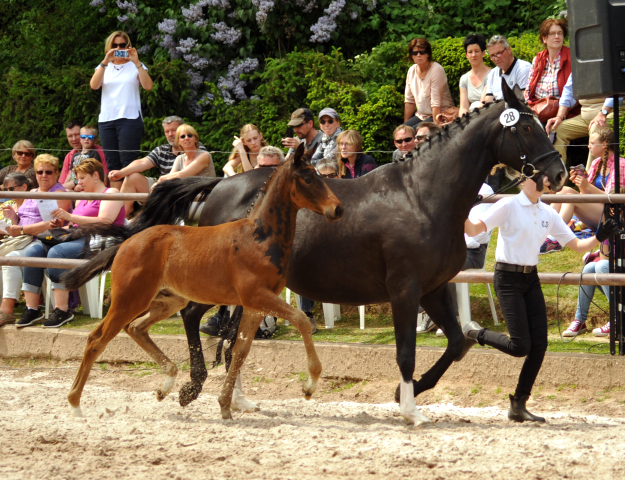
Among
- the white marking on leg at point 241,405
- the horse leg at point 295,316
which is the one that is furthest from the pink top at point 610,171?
the white marking on leg at point 241,405

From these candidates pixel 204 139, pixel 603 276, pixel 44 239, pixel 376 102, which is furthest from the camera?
pixel 204 139

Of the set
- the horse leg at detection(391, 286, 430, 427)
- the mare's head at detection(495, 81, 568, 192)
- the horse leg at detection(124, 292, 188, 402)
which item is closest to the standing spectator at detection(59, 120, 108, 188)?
the horse leg at detection(124, 292, 188, 402)

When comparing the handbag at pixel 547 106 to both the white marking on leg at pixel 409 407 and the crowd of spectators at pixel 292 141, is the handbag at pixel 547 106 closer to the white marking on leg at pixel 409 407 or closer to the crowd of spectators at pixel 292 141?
the crowd of spectators at pixel 292 141

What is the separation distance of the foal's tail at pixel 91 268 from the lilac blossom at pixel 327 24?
7.51 metres

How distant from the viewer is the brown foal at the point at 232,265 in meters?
5.00

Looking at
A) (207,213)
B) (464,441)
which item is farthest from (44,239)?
(464,441)

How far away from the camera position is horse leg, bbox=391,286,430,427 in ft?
16.7

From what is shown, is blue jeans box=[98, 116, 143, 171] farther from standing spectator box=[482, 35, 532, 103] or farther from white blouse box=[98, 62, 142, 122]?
standing spectator box=[482, 35, 532, 103]

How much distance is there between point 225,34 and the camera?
496 inches

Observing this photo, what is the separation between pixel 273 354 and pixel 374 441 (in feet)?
8.00

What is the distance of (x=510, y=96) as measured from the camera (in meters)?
5.13

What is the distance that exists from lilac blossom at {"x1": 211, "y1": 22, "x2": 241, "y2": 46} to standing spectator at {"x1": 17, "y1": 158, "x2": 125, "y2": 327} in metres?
5.21

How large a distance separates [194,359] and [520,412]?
230 centimetres

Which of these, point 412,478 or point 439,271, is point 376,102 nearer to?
point 439,271
